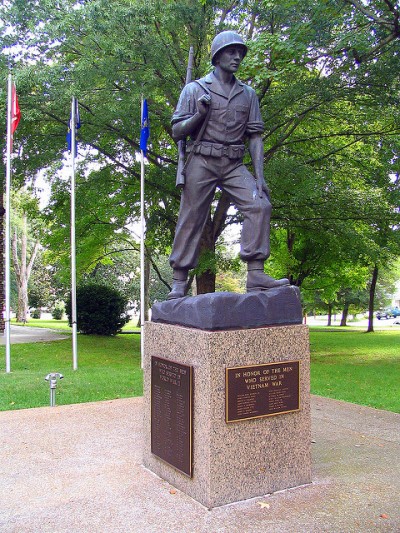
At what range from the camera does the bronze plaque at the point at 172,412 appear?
431 centimetres

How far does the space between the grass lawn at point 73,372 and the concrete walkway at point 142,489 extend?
1.97m

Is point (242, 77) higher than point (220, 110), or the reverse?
point (242, 77)

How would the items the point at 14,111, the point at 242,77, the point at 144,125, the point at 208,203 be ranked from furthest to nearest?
the point at 144,125 → the point at 14,111 → the point at 242,77 → the point at 208,203

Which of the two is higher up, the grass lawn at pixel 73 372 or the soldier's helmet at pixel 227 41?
the soldier's helmet at pixel 227 41

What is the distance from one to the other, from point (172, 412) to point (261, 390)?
822 millimetres

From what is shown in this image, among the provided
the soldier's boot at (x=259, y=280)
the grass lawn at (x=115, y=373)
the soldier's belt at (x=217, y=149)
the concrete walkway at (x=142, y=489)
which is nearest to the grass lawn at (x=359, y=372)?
the grass lawn at (x=115, y=373)

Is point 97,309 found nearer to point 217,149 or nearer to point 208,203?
point 208,203

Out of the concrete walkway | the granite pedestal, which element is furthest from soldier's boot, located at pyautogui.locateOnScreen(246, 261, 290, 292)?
the concrete walkway

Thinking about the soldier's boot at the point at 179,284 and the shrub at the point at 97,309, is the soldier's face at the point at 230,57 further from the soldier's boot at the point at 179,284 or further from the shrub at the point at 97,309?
the shrub at the point at 97,309

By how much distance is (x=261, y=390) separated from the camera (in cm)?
434

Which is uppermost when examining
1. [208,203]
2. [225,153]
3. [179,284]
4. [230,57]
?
[230,57]

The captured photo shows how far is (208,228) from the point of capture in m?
14.0

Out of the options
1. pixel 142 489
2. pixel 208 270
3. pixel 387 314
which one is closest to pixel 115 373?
pixel 208 270

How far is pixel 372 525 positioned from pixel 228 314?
1.85 metres
